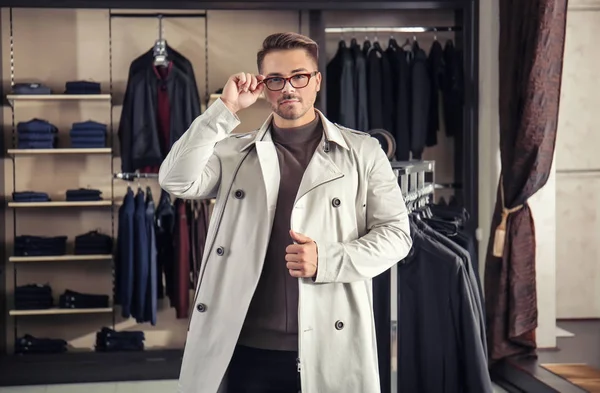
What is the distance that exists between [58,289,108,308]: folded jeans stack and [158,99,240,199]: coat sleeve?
342cm

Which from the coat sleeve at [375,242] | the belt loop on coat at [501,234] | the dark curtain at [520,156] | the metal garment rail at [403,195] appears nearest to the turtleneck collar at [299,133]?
the coat sleeve at [375,242]

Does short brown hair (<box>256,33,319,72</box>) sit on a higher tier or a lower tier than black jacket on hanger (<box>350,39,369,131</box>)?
lower

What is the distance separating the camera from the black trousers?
2.04 m

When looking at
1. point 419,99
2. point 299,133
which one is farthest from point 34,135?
point 299,133

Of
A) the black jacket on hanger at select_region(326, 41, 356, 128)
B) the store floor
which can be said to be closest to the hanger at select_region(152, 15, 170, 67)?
the black jacket on hanger at select_region(326, 41, 356, 128)

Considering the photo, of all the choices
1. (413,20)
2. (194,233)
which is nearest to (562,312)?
(413,20)

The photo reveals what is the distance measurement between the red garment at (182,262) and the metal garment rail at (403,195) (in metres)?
2.25

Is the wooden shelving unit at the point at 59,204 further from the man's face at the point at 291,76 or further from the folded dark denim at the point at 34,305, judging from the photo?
the man's face at the point at 291,76

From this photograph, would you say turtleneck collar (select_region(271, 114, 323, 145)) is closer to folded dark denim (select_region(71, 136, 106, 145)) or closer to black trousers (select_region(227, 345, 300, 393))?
black trousers (select_region(227, 345, 300, 393))

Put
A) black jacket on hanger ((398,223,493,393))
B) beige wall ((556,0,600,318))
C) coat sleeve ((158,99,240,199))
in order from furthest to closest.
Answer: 1. beige wall ((556,0,600,318))
2. black jacket on hanger ((398,223,493,393))
3. coat sleeve ((158,99,240,199))

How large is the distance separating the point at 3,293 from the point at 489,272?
10.1 feet

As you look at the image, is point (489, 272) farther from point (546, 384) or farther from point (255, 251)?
point (255, 251)

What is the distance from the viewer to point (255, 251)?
199 cm

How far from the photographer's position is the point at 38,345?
17.0 ft
